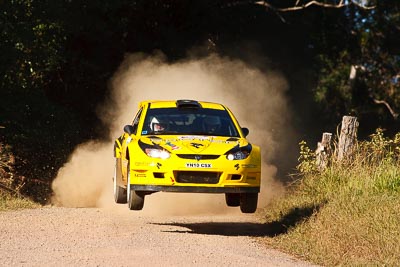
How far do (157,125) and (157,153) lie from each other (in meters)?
1.25

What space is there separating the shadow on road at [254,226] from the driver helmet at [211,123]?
60.3 inches

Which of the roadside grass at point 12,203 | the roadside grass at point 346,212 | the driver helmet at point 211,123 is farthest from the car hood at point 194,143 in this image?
the roadside grass at point 12,203

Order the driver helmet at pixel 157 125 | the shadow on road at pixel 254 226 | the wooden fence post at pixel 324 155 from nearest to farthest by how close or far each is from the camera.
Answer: the shadow on road at pixel 254 226 → the driver helmet at pixel 157 125 → the wooden fence post at pixel 324 155

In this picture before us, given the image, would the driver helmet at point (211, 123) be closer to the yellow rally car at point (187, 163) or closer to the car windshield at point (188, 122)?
the car windshield at point (188, 122)

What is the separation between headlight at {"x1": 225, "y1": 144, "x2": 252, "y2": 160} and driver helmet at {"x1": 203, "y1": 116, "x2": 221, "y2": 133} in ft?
3.75

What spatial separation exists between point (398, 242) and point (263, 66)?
2267 centimetres

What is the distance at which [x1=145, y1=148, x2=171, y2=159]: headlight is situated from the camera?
47.2 feet

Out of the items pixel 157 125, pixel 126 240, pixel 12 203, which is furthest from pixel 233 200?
pixel 12 203

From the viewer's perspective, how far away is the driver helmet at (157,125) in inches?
613

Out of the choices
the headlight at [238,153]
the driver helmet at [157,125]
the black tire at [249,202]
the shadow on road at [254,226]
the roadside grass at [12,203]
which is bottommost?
the roadside grass at [12,203]

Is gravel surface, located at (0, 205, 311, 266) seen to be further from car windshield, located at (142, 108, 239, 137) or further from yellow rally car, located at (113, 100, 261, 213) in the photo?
car windshield, located at (142, 108, 239, 137)

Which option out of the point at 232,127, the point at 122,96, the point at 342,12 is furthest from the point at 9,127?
the point at 342,12

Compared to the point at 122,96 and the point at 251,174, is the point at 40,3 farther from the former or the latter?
the point at 251,174

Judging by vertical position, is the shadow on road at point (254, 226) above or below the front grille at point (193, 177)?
below
